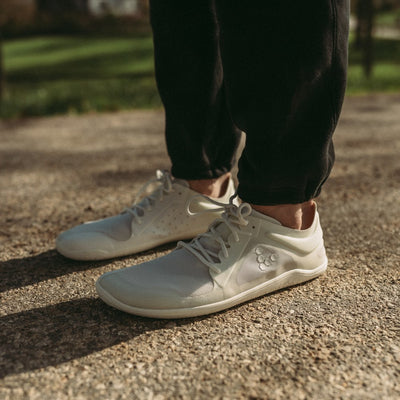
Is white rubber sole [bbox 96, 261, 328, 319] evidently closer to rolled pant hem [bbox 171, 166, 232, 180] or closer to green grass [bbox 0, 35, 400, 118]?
rolled pant hem [bbox 171, 166, 232, 180]

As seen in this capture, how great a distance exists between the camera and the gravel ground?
2.69ft

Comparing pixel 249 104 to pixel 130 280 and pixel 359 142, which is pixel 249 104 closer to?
pixel 130 280

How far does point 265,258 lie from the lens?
1086mm

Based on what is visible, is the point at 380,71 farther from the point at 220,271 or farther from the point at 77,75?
the point at 220,271

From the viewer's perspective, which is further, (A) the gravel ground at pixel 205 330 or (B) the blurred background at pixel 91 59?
(B) the blurred background at pixel 91 59

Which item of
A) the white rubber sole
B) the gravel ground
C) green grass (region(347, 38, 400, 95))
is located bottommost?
green grass (region(347, 38, 400, 95))

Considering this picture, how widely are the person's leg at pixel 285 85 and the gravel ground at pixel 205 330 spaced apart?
0.86 feet

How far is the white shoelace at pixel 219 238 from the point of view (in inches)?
41.8

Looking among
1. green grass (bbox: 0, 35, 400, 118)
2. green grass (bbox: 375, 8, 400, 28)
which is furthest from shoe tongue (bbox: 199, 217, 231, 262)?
green grass (bbox: 375, 8, 400, 28)

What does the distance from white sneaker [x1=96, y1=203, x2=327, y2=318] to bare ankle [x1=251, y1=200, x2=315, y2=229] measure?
2cm

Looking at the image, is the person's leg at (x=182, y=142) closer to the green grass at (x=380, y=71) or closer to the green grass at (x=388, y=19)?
the green grass at (x=380, y=71)

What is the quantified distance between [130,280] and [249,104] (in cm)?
43

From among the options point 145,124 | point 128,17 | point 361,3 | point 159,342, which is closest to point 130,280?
point 159,342

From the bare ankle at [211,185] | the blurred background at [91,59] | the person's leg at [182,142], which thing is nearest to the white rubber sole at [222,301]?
the person's leg at [182,142]
